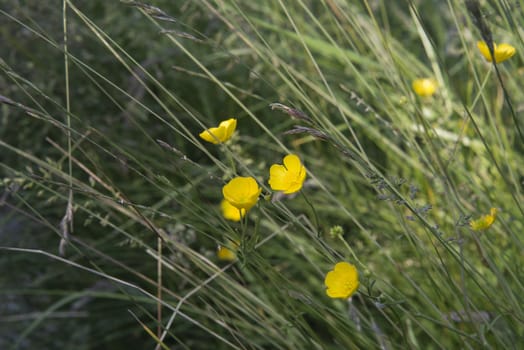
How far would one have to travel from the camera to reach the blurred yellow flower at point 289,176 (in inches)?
39.3

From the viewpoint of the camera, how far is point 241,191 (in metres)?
0.94

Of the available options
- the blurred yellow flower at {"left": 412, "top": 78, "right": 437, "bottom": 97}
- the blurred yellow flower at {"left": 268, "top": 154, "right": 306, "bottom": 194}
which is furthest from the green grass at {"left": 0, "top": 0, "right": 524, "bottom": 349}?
the blurred yellow flower at {"left": 268, "top": 154, "right": 306, "bottom": 194}

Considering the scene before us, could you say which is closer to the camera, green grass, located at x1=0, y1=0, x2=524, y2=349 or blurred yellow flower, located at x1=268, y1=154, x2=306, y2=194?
blurred yellow flower, located at x1=268, y1=154, x2=306, y2=194

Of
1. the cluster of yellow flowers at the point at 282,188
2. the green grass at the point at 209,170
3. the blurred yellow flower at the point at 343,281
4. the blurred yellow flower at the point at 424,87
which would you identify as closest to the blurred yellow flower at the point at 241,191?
the cluster of yellow flowers at the point at 282,188

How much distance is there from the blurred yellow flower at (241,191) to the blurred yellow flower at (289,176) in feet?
0.25

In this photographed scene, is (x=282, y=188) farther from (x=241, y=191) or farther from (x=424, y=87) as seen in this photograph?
(x=424, y=87)

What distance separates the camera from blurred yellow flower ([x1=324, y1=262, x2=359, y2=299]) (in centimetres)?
91

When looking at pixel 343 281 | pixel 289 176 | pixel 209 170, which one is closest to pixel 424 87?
pixel 209 170

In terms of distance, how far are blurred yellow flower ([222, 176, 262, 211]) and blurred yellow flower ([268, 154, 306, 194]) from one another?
76 millimetres

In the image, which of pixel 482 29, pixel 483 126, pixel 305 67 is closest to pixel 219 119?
pixel 305 67

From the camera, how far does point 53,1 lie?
6.82 ft

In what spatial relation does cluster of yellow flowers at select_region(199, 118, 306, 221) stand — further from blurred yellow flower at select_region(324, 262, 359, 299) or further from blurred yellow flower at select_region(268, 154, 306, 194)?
blurred yellow flower at select_region(324, 262, 359, 299)

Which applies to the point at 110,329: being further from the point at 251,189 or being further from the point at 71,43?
the point at 251,189

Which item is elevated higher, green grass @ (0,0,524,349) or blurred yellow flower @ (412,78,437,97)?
blurred yellow flower @ (412,78,437,97)
